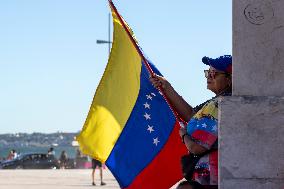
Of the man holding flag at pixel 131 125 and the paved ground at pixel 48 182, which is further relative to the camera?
the paved ground at pixel 48 182

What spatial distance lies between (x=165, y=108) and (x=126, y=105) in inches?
14.5

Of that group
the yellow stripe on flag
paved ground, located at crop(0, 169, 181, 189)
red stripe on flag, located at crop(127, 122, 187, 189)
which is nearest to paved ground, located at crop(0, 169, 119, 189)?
paved ground, located at crop(0, 169, 181, 189)

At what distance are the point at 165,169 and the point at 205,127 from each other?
65.2 inches

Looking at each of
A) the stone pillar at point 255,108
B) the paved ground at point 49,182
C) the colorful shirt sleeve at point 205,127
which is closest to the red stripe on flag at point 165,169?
the colorful shirt sleeve at point 205,127

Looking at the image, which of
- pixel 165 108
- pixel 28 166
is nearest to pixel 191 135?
pixel 165 108

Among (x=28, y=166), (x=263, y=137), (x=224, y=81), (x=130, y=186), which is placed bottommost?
(x=28, y=166)

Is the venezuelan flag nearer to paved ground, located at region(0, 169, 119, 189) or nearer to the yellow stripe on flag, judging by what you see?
Answer: the yellow stripe on flag

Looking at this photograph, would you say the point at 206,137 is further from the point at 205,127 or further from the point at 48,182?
the point at 48,182

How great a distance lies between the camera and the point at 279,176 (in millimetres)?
4691

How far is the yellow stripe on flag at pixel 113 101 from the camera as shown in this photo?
6.70 m

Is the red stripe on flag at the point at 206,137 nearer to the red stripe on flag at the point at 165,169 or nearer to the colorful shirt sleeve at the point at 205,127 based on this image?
the colorful shirt sleeve at the point at 205,127

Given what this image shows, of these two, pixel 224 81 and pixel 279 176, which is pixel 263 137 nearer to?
pixel 279 176

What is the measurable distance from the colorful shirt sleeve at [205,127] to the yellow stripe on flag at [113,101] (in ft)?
5.33

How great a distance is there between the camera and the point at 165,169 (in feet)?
21.7
